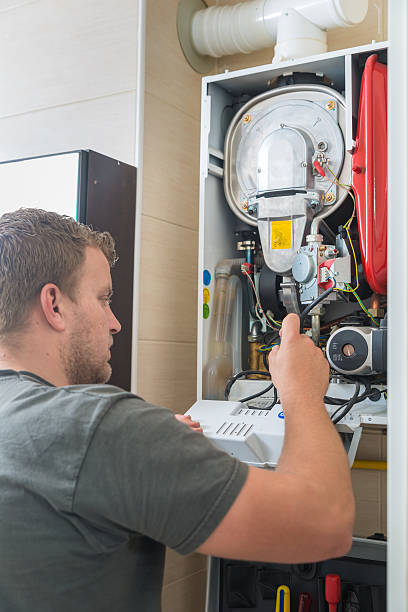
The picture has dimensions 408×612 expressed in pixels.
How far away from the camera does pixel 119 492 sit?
82cm

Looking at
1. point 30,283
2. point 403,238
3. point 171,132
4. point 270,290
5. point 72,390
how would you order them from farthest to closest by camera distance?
point 171,132, point 270,290, point 30,283, point 72,390, point 403,238

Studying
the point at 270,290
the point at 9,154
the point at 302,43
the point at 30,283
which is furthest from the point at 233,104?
the point at 30,283

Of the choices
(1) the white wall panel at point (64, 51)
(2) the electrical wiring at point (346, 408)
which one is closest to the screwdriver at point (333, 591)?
(2) the electrical wiring at point (346, 408)

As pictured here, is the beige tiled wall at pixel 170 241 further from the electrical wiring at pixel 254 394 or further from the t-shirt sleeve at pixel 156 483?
the t-shirt sleeve at pixel 156 483

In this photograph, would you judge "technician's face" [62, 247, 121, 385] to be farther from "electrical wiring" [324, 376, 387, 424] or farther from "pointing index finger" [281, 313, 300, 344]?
"electrical wiring" [324, 376, 387, 424]

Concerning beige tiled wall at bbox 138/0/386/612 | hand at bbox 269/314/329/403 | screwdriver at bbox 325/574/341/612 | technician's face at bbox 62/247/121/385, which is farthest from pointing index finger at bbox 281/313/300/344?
beige tiled wall at bbox 138/0/386/612

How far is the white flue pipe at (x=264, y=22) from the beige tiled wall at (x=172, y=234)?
0.12 meters

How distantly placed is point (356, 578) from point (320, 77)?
1.39 m

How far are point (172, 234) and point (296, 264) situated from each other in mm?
714

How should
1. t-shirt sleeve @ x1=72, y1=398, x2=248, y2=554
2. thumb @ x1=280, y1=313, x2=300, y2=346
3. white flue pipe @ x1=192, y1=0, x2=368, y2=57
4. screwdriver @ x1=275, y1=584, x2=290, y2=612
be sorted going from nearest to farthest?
t-shirt sleeve @ x1=72, y1=398, x2=248, y2=554 < thumb @ x1=280, y1=313, x2=300, y2=346 < screwdriver @ x1=275, y1=584, x2=290, y2=612 < white flue pipe @ x1=192, y1=0, x2=368, y2=57

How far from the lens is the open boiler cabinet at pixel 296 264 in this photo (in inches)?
64.0

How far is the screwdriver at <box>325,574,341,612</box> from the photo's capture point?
1606 millimetres

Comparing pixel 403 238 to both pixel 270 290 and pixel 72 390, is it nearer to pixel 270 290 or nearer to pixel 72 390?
pixel 72 390

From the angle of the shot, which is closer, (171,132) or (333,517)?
(333,517)
